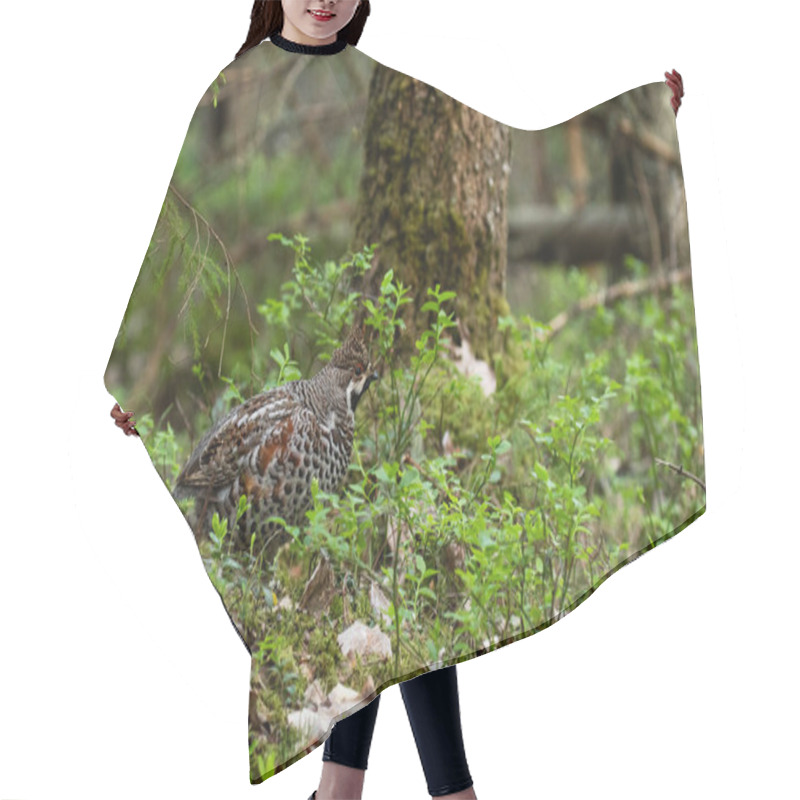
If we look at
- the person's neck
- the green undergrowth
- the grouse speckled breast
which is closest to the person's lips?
the person's neck

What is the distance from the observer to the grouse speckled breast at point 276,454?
2883 mm

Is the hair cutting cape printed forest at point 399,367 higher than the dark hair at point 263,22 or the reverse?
the reverse

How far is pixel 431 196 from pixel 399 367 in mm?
305

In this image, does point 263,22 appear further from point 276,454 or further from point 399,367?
point 276,454

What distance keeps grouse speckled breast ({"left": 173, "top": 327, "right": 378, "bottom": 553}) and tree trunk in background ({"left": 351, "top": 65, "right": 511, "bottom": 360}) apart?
16 centimetres

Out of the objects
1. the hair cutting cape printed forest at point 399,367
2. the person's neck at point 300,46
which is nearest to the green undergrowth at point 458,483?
the hair cutting cape printed forest at point 399,367

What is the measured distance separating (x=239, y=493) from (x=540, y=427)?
0.54 meters

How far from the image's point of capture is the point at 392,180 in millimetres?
2938

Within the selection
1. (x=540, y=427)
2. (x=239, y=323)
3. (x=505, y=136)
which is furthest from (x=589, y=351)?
(x=239, y=323)

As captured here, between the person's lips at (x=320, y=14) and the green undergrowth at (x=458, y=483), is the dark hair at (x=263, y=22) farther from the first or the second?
the green undergrowth at (x=458, y=483)

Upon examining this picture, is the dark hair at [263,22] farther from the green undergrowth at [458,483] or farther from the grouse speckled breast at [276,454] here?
the grouse speckled breast at [276,454]

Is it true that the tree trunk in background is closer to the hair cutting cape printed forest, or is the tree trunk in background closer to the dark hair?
the hair cutting cape printed forest

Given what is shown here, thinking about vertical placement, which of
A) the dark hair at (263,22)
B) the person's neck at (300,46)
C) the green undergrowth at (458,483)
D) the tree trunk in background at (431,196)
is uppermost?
the dark hair at (263,22)

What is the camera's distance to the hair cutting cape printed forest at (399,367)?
2885 millimetres
